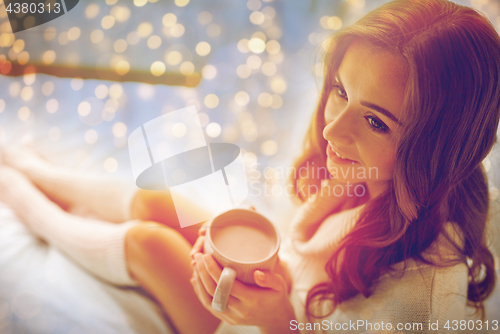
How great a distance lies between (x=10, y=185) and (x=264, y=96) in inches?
24.3

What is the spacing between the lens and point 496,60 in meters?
0.33

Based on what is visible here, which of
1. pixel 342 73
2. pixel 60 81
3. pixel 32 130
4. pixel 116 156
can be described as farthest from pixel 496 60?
pixel 32 130

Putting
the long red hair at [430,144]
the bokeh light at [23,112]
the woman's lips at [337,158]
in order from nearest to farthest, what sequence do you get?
the long red hair at [430,144] → the woman's lips at [337,158] → the bokeh light at [23,112]

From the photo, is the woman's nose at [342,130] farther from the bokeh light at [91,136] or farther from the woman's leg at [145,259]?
the bokeh light at [91,136]

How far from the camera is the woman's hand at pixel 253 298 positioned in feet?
1.32

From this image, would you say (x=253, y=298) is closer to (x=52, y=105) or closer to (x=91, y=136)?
(x=91, y=136)

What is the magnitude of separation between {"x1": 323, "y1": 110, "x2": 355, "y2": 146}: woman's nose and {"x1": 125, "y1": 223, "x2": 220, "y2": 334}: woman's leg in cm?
33

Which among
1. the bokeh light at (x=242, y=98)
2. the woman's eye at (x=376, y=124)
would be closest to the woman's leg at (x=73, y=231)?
the bokeh light at (x=242, y=98)

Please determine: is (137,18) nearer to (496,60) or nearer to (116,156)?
(116,156)

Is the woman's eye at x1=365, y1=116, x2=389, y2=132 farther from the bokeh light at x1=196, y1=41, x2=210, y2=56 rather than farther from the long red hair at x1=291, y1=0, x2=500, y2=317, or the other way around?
the bokeh light at x1=196, y1=41, x2=210, y2=56

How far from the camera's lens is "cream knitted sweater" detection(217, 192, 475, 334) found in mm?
407

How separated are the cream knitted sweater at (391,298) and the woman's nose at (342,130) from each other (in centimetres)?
15

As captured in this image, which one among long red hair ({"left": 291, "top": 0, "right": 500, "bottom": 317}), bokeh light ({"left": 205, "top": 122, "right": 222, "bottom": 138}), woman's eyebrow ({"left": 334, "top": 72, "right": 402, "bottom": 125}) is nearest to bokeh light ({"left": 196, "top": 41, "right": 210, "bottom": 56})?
bokeh light ({"left": 205, "top": 122, "right": 222, "bottom": 138})

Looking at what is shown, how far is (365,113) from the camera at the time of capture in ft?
1.25
